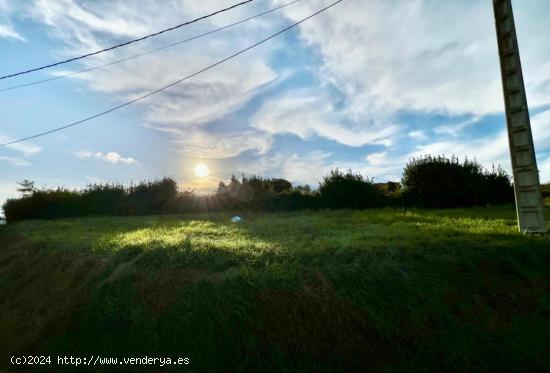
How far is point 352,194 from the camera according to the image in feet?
46.6

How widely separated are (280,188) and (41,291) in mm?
14171

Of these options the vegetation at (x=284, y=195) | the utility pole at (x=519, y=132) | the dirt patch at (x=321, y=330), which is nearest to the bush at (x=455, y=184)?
the vegetation at (x=284, y=195)

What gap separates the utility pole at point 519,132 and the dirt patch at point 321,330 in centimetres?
448

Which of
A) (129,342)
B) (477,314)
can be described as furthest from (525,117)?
(129,342)

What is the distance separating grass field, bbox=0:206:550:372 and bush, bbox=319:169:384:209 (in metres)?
9.03

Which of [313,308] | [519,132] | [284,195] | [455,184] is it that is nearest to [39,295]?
[313,308]

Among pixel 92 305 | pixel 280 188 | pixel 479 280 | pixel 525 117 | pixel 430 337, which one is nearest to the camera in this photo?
pixel 430 337

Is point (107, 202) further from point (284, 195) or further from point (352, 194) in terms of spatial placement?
point (352, 194)

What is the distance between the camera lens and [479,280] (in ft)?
12.7

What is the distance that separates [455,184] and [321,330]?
1233 centimetres

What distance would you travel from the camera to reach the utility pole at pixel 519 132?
19.5ft

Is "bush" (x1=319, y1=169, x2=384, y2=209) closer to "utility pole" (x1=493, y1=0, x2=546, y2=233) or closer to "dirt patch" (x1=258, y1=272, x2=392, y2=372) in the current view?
"utility pole" (x1=493, y1=0, x2=546, y2=233)

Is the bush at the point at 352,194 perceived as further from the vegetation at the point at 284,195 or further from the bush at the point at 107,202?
the bush at the point at 107,202

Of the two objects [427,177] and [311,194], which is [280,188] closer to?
[311,194]
